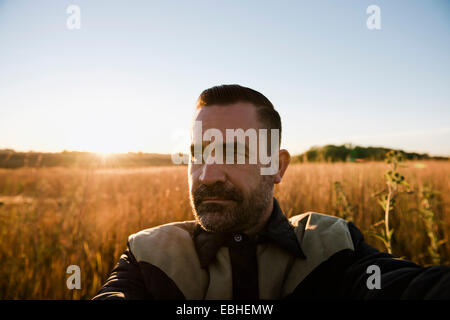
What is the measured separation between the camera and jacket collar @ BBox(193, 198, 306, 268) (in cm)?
125

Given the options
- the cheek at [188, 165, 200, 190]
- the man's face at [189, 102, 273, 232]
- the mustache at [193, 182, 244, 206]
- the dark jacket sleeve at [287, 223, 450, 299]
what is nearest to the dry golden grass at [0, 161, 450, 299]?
the dark jacket sleeve at [287, 223, 450, 299]

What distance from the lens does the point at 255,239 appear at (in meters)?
1.33

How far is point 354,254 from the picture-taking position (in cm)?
128

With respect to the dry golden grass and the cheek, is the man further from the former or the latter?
the dry golden grass

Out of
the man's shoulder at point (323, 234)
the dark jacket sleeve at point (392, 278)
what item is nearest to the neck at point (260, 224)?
the man's shoulder at point (323, 234)

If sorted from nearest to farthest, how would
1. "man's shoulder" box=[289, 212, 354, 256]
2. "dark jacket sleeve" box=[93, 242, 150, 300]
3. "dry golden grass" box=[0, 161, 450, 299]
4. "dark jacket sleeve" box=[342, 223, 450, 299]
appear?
"dark jacket sleeve" box=[342, 223, 450, 299] → "dark jacket sleeve" box=[93, 242, 150, 300] → "man's shoulder" box=[289, 212, 354, 256] → "dry golden grass" box=[0, 161, 450, 299]

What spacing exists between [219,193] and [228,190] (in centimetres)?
5

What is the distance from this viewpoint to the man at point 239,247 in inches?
46.1

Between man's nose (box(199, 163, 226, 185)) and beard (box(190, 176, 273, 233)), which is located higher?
man's nose (box(199, 163, 226, 185))

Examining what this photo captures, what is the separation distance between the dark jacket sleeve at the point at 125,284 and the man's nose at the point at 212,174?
62cm

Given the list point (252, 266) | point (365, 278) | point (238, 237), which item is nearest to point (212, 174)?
point (238, 237)

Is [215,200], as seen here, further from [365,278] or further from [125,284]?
[365,278]
